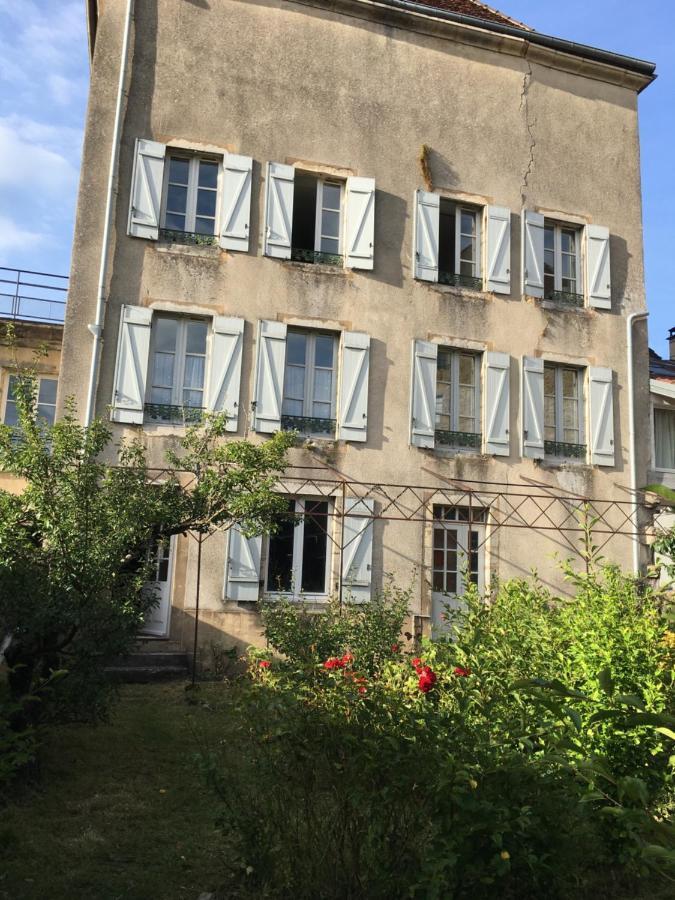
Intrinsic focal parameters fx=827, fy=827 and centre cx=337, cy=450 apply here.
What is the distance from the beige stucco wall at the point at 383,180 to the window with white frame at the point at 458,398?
0.30m

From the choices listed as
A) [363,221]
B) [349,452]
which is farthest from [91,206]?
[349,452]

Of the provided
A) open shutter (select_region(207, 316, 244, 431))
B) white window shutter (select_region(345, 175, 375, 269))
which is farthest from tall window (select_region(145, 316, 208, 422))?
white window shutter (select_region(345, 175, 375, 269))

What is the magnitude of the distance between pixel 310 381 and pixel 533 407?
3.42m

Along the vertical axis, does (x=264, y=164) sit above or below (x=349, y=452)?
above

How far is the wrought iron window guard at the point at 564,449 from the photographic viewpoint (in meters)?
12.5

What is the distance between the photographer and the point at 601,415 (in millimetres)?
12711

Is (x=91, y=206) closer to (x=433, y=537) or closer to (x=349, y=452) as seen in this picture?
(x=349, y=452)

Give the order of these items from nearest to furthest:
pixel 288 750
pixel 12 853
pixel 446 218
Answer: pixel 288 750 < pixel 12 853 < pixel 446 218

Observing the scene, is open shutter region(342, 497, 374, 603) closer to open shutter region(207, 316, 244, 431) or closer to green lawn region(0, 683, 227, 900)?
open shutter region(207, 316, 244, 431)

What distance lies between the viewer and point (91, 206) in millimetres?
10883

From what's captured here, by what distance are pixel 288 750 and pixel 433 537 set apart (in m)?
8.22

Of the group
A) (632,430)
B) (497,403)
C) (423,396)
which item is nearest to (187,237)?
(423,396)

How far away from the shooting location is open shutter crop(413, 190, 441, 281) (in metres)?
12.1

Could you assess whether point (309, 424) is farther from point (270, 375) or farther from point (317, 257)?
point (317, 257)
